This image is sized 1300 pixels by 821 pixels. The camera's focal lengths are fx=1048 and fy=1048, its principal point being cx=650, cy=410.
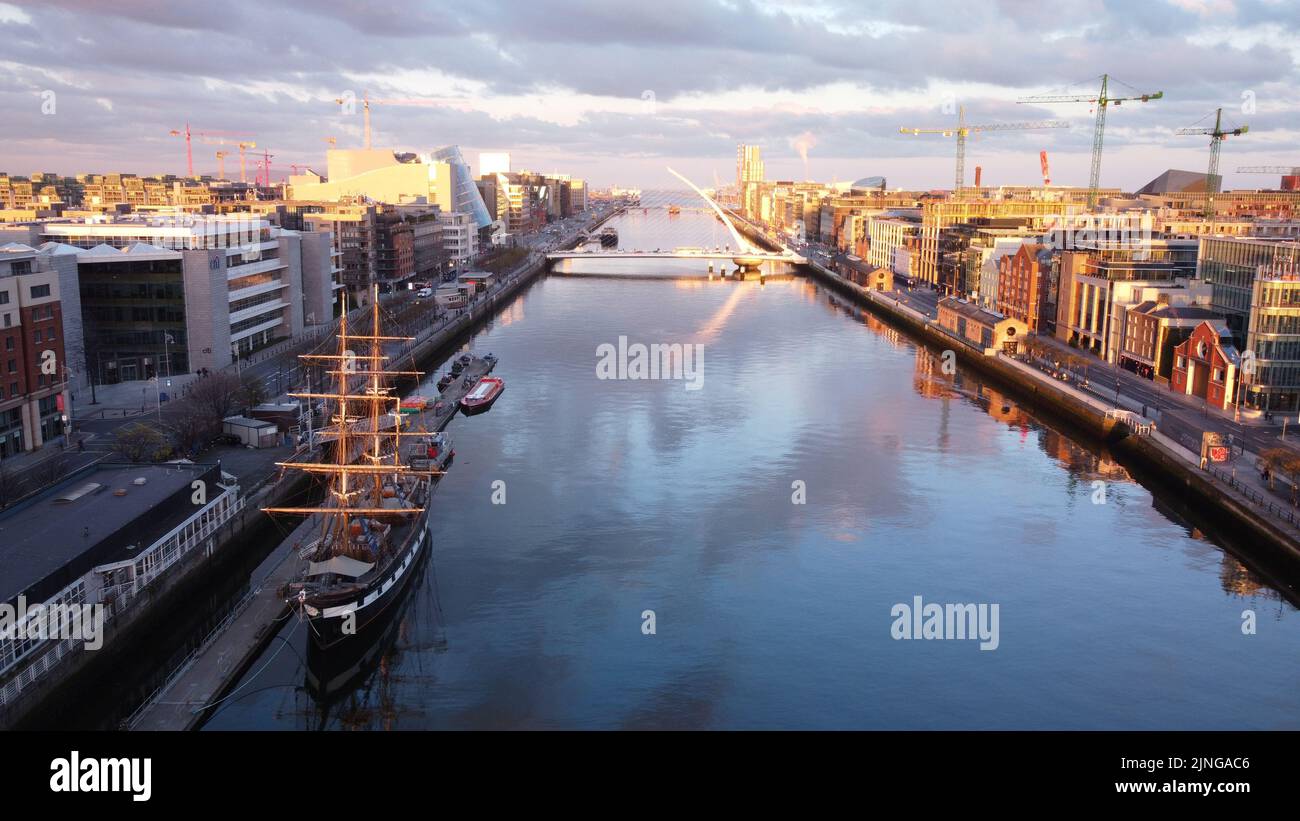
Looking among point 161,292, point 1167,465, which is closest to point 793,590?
point 1167,465

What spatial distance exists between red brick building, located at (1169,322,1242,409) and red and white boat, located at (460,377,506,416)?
18819 millimetres

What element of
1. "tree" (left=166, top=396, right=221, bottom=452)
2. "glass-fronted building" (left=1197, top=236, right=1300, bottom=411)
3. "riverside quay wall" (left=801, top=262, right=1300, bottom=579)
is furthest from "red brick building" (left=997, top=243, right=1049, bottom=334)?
"tree" (left=166, top=396, right=221, bottom=452)

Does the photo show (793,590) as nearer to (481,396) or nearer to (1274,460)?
(1274,460)

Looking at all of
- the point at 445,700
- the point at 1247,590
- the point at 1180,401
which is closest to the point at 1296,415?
the point at 1180,401

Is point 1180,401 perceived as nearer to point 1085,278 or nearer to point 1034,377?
point 1034,377

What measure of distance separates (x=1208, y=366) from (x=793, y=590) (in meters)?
16.9

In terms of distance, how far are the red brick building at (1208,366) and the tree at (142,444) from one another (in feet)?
78.9

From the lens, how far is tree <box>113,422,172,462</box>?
1908cm

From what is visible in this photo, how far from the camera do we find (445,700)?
12.8 meters

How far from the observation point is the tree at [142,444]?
62.6 feet

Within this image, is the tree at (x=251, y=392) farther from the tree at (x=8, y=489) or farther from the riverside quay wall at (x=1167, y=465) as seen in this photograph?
the riverside quay wall at (x=1167, y=465)

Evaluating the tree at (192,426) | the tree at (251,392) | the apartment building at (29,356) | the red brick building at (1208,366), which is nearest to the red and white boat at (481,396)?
the tree at (251,392)

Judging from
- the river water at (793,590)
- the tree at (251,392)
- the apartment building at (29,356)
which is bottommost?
the river water at (793,590)

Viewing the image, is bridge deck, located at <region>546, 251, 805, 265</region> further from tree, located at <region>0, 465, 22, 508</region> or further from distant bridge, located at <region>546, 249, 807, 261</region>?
tree, located at <region>0, 465, 22, 508</region>
